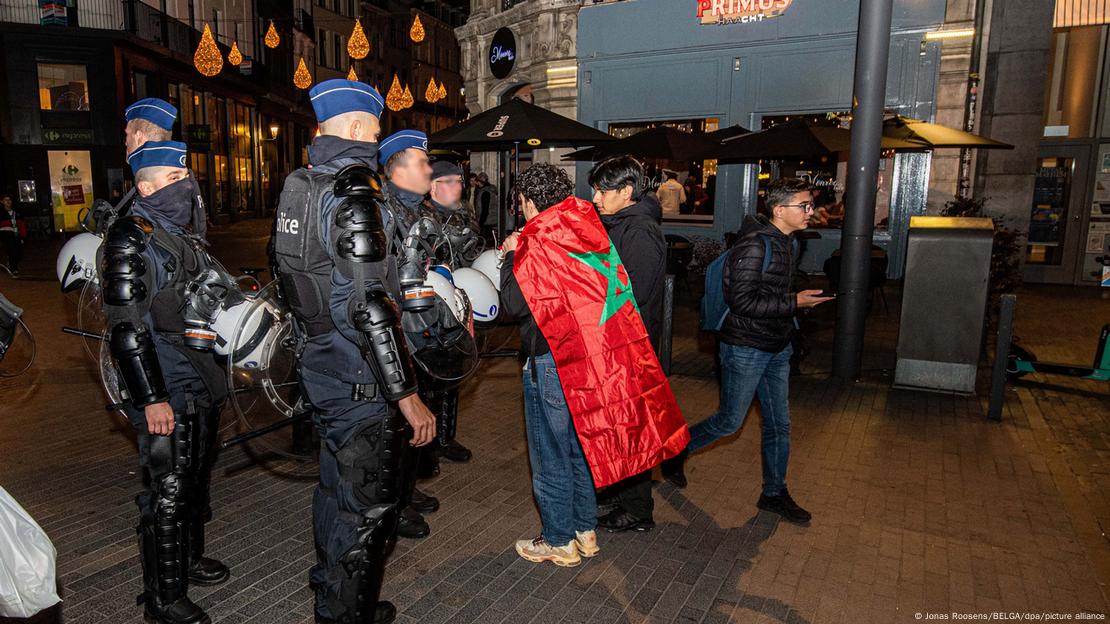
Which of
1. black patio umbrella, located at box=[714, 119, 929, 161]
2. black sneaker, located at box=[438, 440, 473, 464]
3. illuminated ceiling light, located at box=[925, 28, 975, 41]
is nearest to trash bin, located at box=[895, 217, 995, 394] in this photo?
black patio umbrella, located at box=[714, 119, 929, 161]

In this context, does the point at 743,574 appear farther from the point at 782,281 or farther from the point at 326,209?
the point at 326,209

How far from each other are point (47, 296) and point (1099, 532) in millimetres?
14633

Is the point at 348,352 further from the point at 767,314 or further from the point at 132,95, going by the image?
the point at 132,95

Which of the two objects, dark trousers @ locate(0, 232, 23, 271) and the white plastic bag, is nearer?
the white plastic bag

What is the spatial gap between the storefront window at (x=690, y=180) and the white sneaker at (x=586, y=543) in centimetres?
1222

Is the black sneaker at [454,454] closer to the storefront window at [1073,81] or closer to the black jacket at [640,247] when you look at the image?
the black jacket at [640,247]

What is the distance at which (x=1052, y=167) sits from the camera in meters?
14.2

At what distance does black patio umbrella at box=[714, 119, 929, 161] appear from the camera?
9.34 metres

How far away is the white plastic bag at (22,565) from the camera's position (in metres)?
2.07

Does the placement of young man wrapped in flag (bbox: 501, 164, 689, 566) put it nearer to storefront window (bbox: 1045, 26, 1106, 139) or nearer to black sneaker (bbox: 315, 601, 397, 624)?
black sneaker (bbox: 315, 601, 397, 624)

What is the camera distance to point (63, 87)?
24.6 m

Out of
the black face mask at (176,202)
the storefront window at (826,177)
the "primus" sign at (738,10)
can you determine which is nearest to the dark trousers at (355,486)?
A: the black face mask at (176,202)

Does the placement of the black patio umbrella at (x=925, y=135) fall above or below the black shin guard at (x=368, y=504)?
above

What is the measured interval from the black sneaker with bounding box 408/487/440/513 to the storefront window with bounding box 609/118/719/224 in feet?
38.6
